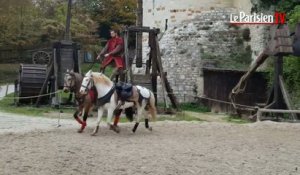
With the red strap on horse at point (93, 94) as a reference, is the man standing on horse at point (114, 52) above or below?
above

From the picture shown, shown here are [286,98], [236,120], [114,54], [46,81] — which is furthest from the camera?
[46,81]

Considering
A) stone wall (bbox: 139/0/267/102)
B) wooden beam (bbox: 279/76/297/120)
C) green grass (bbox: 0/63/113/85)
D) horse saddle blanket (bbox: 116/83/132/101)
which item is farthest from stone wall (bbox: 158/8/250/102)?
horse saddle blanket (bbox: 116/83/132/101)

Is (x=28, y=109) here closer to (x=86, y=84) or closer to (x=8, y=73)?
(x=86, y=84)

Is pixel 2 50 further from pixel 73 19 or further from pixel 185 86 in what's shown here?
pixel 185 86

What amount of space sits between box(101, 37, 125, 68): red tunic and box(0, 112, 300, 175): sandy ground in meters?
3.89

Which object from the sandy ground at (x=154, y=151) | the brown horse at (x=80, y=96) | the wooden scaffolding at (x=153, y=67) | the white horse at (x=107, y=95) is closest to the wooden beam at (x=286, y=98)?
the sandy ground at (x=154, y=151)

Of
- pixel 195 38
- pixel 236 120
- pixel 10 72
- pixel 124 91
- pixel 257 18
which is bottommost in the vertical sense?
pixel 236 120

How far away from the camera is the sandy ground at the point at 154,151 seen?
28.0ft

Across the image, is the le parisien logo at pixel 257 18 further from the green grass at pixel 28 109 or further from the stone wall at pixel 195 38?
the green grass at pixel 28 109

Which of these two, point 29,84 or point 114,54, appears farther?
point 29,84

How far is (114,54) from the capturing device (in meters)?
17.1

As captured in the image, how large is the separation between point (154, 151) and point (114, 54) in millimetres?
7470

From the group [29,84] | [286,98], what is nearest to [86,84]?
[286,98]

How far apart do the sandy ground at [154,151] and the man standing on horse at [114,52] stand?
3.86 m
